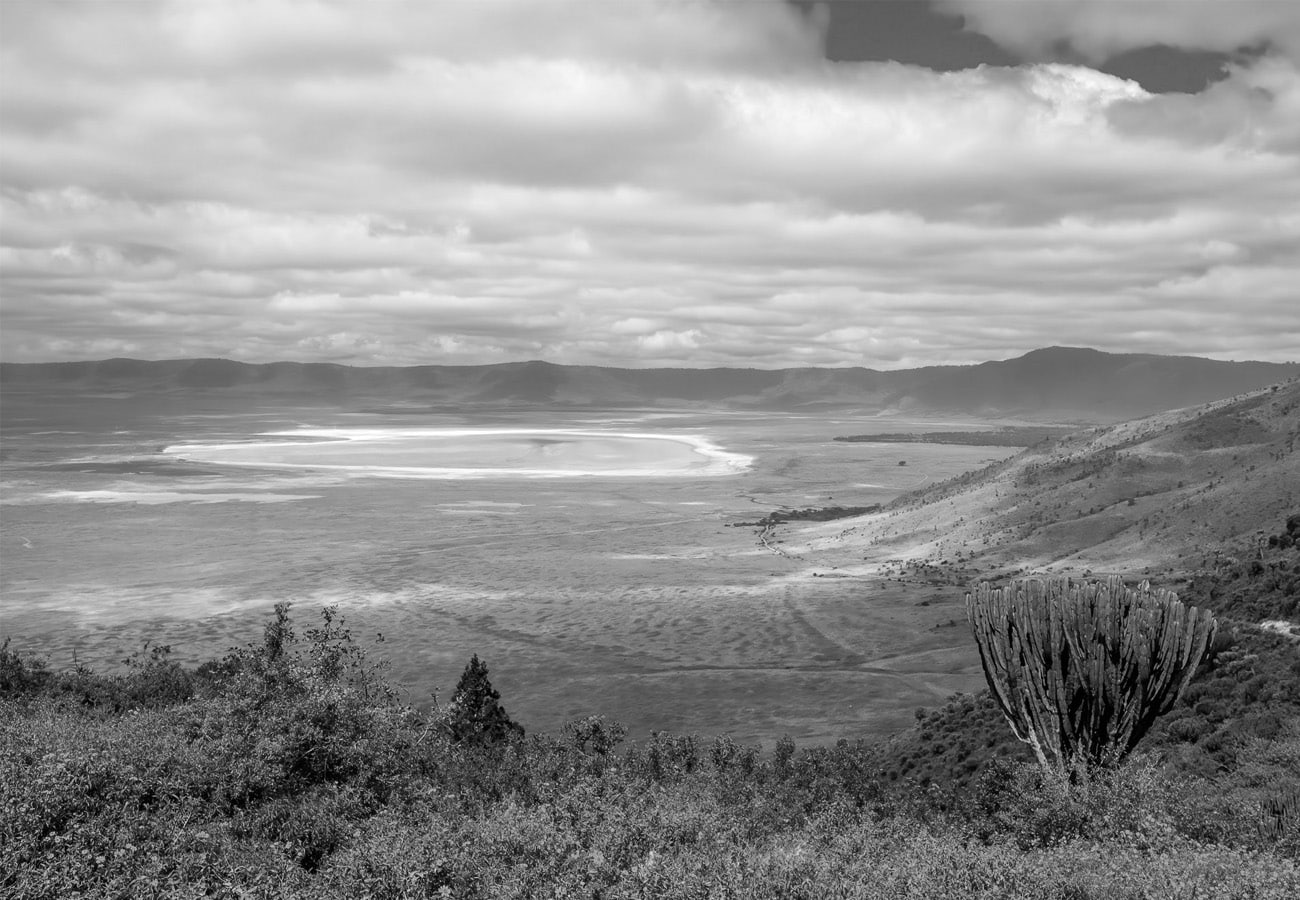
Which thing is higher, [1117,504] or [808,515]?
[1117,504]

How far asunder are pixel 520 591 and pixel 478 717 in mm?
28746

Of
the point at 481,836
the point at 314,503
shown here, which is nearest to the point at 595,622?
the point at 481,836

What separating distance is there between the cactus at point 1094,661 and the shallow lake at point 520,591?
16014 millimetres

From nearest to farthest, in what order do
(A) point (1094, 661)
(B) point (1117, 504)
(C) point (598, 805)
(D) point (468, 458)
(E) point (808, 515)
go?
(C) point (598, 805)
(A) point (1094, 661)
(B) point (1117, 504)
(E) point (808, 515)
(D) point (468, 458)

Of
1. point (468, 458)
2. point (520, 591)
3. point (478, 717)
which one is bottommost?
point (520, 591)

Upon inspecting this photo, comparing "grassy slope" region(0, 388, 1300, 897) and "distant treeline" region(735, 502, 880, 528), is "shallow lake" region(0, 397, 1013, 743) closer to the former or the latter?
"distant treeline" region(735, 502, 880, 528)

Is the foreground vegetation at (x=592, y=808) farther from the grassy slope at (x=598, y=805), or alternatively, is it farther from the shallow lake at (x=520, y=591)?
the shallow lake at (x=520, y=591)

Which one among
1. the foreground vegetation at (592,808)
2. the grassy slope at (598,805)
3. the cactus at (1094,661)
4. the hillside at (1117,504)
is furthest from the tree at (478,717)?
the hillside at (1117,504)

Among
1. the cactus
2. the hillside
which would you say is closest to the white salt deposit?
the hillside

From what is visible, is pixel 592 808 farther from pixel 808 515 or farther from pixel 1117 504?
pixel 808 515

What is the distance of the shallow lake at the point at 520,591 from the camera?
42531 mm

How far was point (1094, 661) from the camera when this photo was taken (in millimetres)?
20156

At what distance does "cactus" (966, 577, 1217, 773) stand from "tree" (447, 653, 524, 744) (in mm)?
16654

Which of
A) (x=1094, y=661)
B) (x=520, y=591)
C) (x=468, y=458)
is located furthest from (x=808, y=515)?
(x=468, y=458)
